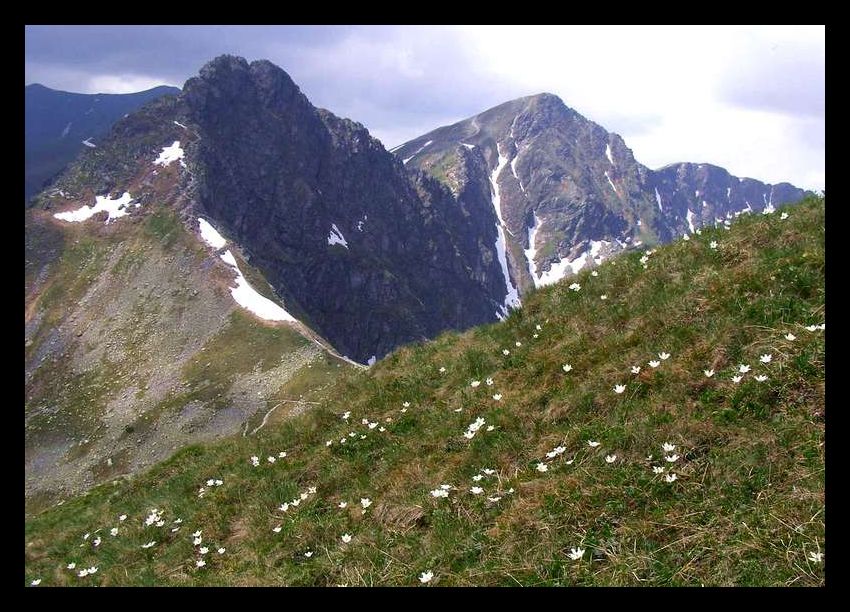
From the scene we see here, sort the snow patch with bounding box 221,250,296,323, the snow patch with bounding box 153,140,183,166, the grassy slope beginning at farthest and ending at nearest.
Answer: the snow patch with bounding box 153,140,183,166, the snow patch with bounding box 221,250,296,323, the grassy slope

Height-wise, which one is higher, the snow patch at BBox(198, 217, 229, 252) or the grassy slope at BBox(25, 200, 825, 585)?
the snow patch at BBox(198, 217, 229, 252)

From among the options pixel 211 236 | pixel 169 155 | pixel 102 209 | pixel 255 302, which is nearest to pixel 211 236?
pixel 211 236

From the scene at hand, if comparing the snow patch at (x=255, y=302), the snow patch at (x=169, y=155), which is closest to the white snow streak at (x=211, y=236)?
the snow patch at (x=255, y=302)

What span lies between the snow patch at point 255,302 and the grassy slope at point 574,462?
106 m

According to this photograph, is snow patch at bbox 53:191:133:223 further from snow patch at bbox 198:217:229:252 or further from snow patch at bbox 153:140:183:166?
snow patch at bbox 198:217:229:252

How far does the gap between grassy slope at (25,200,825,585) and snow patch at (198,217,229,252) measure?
148485mm

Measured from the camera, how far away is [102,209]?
525ft

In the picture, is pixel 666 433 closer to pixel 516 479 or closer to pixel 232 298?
pixel 516 479

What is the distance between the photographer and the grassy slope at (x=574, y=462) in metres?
5.35

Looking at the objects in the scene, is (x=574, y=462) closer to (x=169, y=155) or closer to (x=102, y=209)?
(x=102, y=209)

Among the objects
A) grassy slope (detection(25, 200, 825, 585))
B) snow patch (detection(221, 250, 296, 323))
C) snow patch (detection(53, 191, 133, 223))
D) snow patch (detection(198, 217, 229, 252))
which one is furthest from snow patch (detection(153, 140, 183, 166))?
grassy slope (detection(25, 200, 825, 585))

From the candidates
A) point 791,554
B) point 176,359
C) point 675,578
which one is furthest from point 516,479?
point 176,359

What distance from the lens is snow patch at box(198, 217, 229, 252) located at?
491ft

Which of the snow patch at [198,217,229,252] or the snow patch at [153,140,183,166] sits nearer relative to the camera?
the snow patch at [198,217,229,252]
